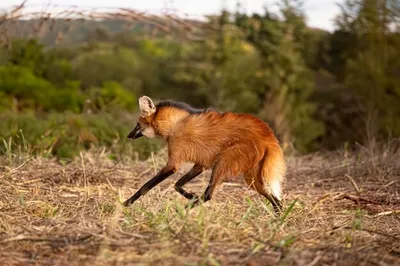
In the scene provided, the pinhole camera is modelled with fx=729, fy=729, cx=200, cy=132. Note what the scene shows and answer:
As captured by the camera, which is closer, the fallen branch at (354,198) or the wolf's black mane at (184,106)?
the fallen branch at (354,198)

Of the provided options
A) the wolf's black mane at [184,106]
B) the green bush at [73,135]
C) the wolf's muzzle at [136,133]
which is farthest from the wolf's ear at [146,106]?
the green bush at [73,135]

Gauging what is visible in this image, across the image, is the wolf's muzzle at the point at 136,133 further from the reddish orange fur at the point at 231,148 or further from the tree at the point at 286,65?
the tree at the point at 286,65

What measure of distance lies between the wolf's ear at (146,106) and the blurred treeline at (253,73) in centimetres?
541

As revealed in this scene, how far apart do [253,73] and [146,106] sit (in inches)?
1372

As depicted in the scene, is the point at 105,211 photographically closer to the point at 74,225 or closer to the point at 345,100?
the point at 74,225

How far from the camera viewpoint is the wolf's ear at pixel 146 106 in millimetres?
5984

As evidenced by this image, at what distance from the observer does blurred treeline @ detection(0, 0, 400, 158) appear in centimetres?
1844

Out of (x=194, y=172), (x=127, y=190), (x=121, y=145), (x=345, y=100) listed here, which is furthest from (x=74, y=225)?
(x=345, y=100)

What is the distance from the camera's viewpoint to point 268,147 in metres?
5.59

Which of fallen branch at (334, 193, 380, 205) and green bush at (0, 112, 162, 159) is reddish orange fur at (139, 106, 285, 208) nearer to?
fallen branch at (334, 193, 380, 205)

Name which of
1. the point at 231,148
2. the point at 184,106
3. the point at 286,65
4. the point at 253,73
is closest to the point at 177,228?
the point at 231,148

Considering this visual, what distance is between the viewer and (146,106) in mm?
6023

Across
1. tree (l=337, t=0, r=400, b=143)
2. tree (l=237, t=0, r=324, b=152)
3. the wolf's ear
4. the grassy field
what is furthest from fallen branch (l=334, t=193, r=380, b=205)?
tree (l=237, t=0, r=324, b=152)

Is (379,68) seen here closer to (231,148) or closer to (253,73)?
(253,73)
